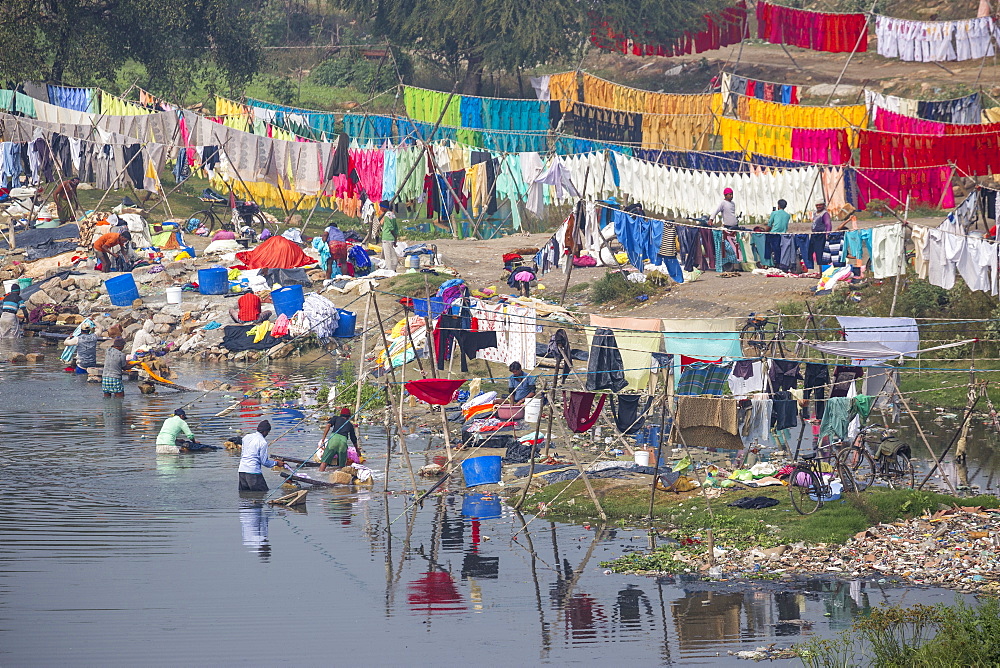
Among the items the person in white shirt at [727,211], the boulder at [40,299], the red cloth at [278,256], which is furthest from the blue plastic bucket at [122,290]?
the person in white shirt at [727,211]

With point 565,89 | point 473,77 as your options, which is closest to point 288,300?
point 565,89

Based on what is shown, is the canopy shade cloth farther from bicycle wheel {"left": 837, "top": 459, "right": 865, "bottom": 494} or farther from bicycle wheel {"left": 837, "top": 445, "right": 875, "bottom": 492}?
bicycle wheel {"left": 837, "top": 459, "right": 865, "bottom": 494}

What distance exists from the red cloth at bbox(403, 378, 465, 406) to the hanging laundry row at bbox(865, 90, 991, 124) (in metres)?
20.4

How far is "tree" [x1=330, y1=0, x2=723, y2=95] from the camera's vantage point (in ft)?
146

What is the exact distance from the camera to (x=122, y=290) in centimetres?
2805

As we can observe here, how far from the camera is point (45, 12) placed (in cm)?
4103

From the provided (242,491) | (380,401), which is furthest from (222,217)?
(242,491)

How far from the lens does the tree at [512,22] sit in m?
44.5

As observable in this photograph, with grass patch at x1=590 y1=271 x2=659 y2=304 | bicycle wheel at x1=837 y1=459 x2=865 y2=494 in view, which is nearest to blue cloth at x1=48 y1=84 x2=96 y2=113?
grass patch at x1=590 y1=271 x2=659 y2=304

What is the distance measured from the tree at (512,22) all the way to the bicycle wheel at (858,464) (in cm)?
2946

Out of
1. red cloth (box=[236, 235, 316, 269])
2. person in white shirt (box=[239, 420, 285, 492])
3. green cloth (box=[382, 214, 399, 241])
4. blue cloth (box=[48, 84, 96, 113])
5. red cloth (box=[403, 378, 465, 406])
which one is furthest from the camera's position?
blue cloth (box=[48, 84, 96, 113])

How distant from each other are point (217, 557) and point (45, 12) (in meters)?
31.1

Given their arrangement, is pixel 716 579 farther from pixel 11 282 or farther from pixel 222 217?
pixel 222 217

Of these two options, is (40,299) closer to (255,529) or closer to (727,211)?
(727,211)
